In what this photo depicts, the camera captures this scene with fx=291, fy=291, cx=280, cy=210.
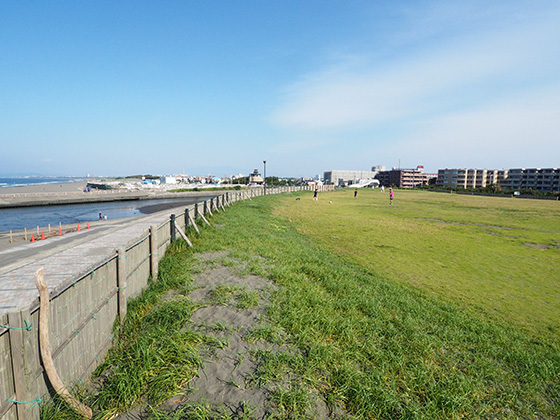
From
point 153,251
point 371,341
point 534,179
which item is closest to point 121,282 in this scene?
point 153,251

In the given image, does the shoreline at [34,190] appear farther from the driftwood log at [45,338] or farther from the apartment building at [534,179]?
the apartment building at [534,179]

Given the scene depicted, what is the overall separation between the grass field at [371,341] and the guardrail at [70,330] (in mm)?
357

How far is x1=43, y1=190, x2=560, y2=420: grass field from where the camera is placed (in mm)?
3854

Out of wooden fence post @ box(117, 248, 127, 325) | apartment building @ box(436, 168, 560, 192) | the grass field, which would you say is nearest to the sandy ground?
the grass field

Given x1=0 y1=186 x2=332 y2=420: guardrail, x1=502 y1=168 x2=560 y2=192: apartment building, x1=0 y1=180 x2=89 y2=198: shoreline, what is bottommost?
x1=0 y1=180 x2=89 y2=198: shoreline

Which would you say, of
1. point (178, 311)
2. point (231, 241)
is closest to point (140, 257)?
point (178, 311)

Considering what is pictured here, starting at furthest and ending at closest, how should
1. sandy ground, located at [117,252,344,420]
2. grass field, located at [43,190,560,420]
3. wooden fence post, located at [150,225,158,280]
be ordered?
1. wooden fence post, located at [150,225,158,280]
2. grass field, located at [43,190,560,420]
3. sandy ground, located at [117,252,344,420]

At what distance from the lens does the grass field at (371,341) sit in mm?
3854

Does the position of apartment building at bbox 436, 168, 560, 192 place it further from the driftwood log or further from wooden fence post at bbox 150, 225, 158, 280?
the driftwood log

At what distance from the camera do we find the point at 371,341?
17.6ft

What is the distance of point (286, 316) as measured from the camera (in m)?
5.73

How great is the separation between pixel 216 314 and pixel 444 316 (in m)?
5.34

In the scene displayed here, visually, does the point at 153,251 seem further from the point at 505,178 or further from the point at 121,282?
the point at 505,178

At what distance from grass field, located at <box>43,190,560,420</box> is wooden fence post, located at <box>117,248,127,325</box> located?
0.30 meters
